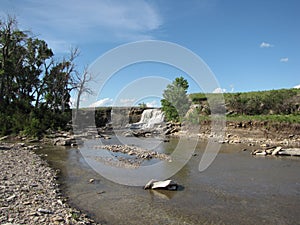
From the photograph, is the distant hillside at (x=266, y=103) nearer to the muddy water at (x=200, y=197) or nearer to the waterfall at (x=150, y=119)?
the waterfall at (x=150, y=119)

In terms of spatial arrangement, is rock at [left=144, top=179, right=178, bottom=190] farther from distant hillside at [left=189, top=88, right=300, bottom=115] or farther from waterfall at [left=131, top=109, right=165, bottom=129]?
waterfall at [left=131, top=109, right=165, bottom=129]

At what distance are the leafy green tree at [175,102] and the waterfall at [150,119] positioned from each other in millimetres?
1725

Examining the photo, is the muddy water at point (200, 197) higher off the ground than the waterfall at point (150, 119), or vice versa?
the waterfall at point (150, 119)

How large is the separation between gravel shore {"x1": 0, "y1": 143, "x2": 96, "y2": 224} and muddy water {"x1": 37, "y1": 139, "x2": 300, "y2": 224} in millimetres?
532

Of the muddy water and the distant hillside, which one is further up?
the distant hillside

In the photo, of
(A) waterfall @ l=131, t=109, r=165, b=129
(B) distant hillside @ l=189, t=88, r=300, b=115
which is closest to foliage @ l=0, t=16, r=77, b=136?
(A) waterfall @ l=131, t=109, r=165, b=129

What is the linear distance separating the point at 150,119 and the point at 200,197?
3546cm

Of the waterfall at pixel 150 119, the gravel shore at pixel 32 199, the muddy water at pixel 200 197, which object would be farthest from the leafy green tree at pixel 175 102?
the gravel shore at pixel 32 199

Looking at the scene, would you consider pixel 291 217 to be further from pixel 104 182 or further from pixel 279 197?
pixel 104 182

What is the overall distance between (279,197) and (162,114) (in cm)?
3354

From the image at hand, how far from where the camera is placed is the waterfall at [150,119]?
1625 inches

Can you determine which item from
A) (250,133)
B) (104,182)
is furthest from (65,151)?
(250,133)

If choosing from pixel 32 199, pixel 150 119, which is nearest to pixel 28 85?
pixel 150 119

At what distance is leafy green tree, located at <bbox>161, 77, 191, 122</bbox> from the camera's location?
3909 centimetres
